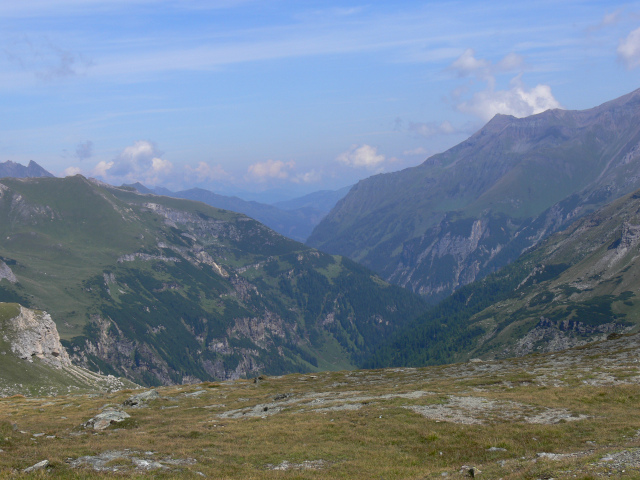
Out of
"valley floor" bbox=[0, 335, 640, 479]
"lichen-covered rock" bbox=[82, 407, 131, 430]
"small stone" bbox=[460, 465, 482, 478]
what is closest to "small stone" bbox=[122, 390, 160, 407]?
"valley floor" bbox=[0, 335, 640, 479]

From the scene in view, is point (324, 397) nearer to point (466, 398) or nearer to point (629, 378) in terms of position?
point (466, 398)

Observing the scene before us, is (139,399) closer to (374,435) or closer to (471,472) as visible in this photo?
(374,435)

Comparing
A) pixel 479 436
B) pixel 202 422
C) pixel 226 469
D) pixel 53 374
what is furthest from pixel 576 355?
pixel 53 374

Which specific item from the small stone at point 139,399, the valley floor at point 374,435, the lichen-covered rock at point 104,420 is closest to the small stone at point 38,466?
the valley floor at point 374,435

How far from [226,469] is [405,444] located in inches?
638

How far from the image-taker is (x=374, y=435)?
44.8 m

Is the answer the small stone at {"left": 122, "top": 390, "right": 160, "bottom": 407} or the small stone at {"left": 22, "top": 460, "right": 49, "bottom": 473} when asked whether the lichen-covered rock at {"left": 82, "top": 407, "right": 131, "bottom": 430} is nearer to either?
the small stone at {"left": 122, "top": 390, "right": 160, "bottom": 407}

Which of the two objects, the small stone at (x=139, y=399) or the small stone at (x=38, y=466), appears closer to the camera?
the small stone at (x=38, y=466)

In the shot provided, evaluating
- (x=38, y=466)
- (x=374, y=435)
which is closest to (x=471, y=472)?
(x=374, y=435)

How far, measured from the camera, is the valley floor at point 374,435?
32438 millimetres

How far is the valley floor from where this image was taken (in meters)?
32.4

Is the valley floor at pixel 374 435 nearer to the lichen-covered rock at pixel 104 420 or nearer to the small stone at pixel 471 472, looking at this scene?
the small stone at pixel 471 472

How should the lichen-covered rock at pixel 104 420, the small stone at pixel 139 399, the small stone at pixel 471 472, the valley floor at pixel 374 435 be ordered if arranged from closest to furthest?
the small stone at pixel 471 472
the valley floor at pixel 374 435
the lichen-covered rock at pixel 104 420
the small stone at pixel 139 399

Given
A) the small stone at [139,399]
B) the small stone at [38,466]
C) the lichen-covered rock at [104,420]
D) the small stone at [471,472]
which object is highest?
the small stone at [38,466]
